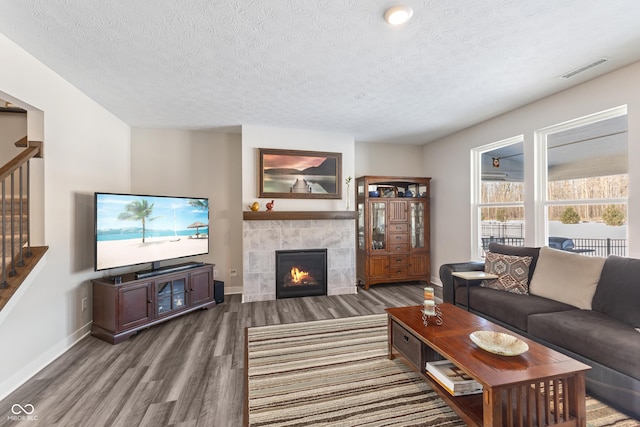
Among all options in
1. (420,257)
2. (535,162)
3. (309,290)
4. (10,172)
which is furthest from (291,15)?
(420,257)

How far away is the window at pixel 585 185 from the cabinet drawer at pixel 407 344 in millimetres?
2371

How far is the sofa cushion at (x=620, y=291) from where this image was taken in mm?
2006

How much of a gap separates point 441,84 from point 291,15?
1747mm

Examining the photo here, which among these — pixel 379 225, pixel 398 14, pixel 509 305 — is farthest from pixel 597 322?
pixel 379 225

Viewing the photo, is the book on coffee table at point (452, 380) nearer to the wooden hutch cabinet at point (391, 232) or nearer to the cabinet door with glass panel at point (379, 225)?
the wooden hutch cabinet at point (391, 232)

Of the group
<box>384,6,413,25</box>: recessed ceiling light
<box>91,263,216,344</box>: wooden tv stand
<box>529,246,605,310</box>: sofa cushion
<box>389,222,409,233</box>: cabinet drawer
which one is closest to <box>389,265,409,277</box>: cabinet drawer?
<box>389,222,409,233</box>: cabinet drawer

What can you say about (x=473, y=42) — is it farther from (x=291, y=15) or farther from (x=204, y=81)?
(x=204, y=81)

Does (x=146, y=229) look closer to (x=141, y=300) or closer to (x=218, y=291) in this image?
(x=141, y=300)

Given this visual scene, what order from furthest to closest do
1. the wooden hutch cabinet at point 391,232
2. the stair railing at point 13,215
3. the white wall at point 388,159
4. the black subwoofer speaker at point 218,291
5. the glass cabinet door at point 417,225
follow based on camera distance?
1. the white wall at point 388,159
2. the glass cabinet door at point 417,225
3. the wooden hutch cabinet at point 391,232
4. the black subwoofer speaker at point 218,291
5. the stair railing at point 13,215

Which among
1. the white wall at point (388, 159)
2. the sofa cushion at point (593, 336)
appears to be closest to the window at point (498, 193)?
the white wall at point (388, 159)

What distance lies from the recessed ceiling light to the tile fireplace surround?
2768mm

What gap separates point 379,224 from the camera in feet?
15.6

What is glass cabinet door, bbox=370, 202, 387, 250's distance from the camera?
15.4 ft

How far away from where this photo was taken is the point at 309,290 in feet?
14.0
